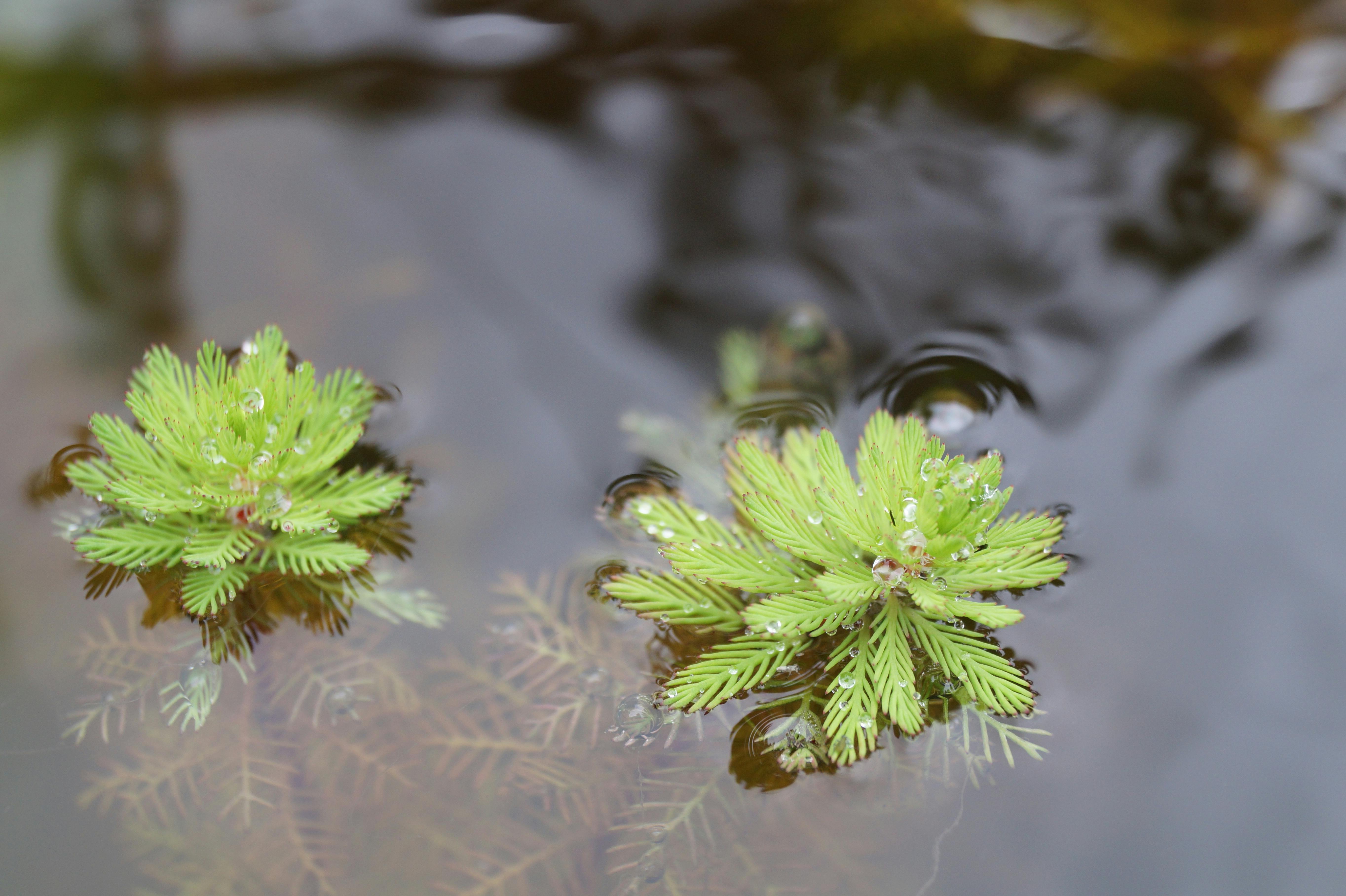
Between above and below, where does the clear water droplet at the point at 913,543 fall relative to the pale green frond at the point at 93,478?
above

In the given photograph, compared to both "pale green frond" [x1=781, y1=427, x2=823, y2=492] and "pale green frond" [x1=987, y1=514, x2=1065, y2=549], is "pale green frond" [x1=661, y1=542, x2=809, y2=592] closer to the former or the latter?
"pale green frond" [x1=781, y1=427, x2=823, y2=492]

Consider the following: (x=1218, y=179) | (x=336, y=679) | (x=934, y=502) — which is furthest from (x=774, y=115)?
(x=336, y=679)

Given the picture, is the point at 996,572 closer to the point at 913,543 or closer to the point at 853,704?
the point at 913,543

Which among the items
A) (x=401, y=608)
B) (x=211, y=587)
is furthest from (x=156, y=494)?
(x=401, y=608)

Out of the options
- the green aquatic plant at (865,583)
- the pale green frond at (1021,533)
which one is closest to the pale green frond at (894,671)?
the green aquatic plant at (865,583)

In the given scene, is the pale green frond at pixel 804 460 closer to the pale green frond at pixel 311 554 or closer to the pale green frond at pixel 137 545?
the pale green frond at pixel 311 554

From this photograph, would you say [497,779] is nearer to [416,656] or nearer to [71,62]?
[416,656]
